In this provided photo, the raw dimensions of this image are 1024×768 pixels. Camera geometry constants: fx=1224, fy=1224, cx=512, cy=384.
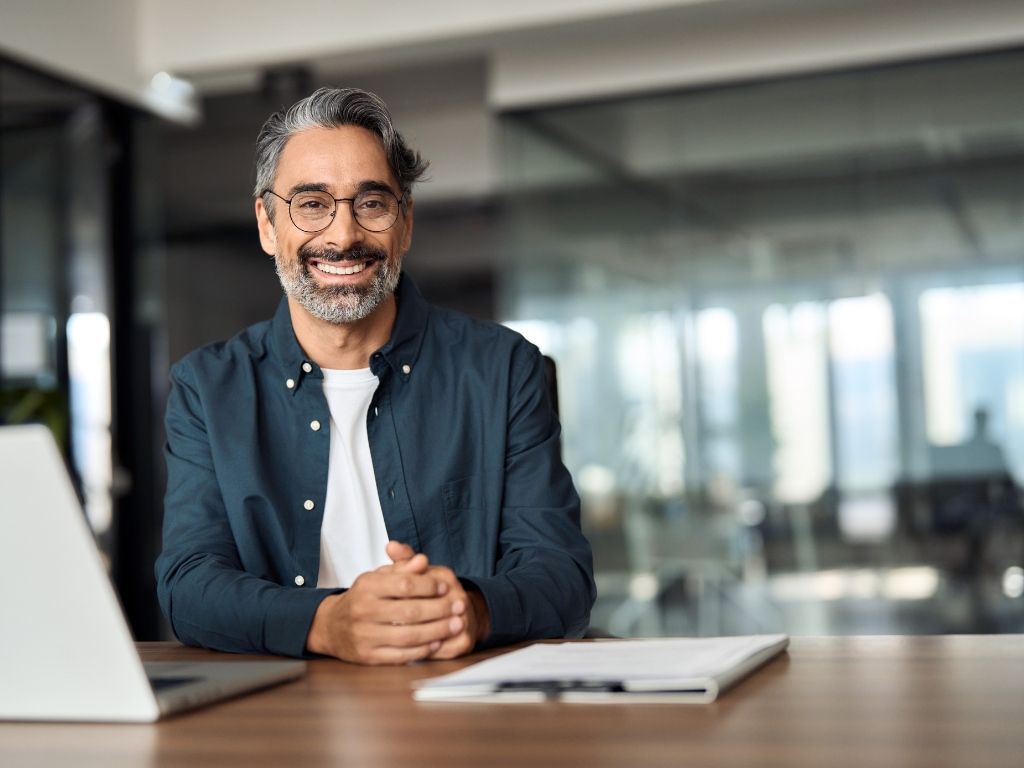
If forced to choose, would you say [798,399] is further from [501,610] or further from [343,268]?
[501,610]

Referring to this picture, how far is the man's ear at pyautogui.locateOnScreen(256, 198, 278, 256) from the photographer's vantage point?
2.16 meters

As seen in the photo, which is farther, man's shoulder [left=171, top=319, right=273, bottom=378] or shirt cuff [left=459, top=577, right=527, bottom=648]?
man's shoulder [left=171, top=319, right=273, bottom=378]

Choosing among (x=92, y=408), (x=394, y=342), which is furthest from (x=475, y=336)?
(x=92, y=408)

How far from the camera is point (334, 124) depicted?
80.3 inches

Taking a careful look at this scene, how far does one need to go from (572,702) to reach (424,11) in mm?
4072

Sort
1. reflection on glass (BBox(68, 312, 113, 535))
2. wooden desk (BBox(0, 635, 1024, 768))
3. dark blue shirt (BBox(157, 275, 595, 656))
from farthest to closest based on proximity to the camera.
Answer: reflection on glass (BBox(68, 312, 113, 535))
dark blue shirt (BBox(157, 275, 595, 656))
wooden desk (BBox(0, 635, 1024, 768))

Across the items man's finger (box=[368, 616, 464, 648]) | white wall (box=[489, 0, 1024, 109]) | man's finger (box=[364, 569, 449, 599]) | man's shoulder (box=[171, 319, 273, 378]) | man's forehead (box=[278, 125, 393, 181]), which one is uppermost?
white wall (box=[489, 0, 1024, 109])

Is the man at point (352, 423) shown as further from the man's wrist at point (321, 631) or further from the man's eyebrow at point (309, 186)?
the man's wrist at point (321, 631)

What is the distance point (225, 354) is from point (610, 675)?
113cm

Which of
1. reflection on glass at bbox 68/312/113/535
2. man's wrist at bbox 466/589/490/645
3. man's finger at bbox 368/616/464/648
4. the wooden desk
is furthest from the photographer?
reflection on glass at bbox 68/312/113/535

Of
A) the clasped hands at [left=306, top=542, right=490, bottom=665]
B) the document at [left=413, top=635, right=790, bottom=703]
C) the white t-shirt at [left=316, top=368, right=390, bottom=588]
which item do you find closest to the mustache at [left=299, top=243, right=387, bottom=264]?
the white t-shirt at [left=316, top=368, right=390, bottom=588]

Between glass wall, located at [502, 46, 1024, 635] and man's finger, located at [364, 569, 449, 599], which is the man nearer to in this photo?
man's finger, located at [364, 569, 449, 599]

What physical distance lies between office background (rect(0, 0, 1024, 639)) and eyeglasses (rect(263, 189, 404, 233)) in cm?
268

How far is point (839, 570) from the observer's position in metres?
4.70
